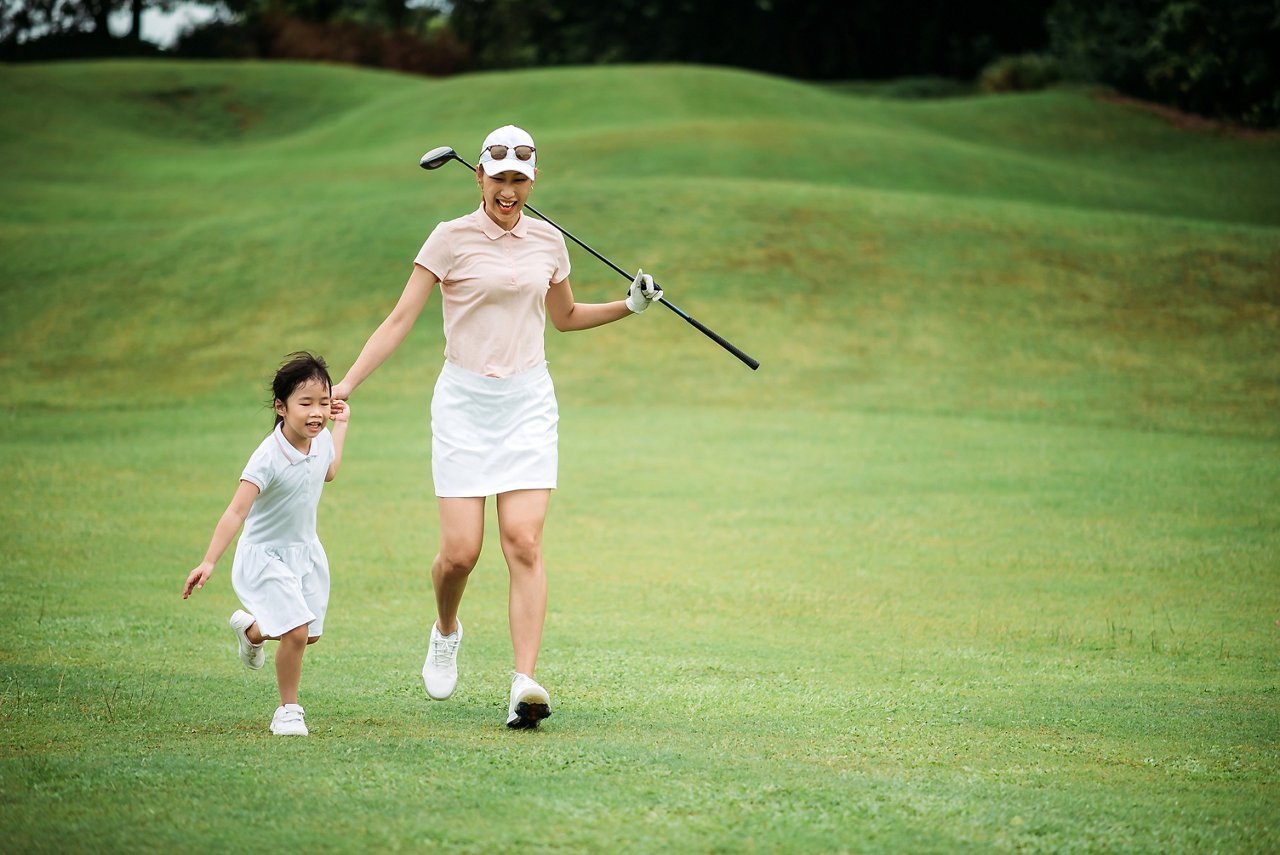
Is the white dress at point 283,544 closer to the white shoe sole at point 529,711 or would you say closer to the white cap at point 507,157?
the white shoe sole at point 529,711

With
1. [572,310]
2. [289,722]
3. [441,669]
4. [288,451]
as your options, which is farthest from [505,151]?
[289,722]

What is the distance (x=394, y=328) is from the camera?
6.32m

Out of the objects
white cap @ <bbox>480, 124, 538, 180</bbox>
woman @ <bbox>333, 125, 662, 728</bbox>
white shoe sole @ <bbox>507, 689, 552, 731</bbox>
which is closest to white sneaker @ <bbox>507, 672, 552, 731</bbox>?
white shoe sole @ <bbox>507, 689, 552, 731</bbox>

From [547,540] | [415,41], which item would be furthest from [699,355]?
[415,41]

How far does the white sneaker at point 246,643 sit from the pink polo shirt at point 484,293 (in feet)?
4.72

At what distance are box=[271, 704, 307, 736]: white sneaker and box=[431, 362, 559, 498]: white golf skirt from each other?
1163mm

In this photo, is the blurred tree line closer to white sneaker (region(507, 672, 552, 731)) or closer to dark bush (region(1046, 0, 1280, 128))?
dark bush (region(1046, 0, 1280, 128))

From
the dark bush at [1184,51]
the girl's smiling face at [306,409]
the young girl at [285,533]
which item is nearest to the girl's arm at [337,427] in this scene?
the young girl at [285,533]

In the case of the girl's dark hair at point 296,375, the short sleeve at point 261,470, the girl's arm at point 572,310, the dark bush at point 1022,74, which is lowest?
the short sleeve at point 261,470

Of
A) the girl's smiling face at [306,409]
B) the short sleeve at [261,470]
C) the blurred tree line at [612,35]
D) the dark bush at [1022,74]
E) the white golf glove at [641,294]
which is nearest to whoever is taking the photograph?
the short sleeve at [261,470]

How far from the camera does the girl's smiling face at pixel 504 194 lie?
6.15 m

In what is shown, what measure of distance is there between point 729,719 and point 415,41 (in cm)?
6101

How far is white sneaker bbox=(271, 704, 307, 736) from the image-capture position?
557cm

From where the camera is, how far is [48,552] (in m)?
10.8
